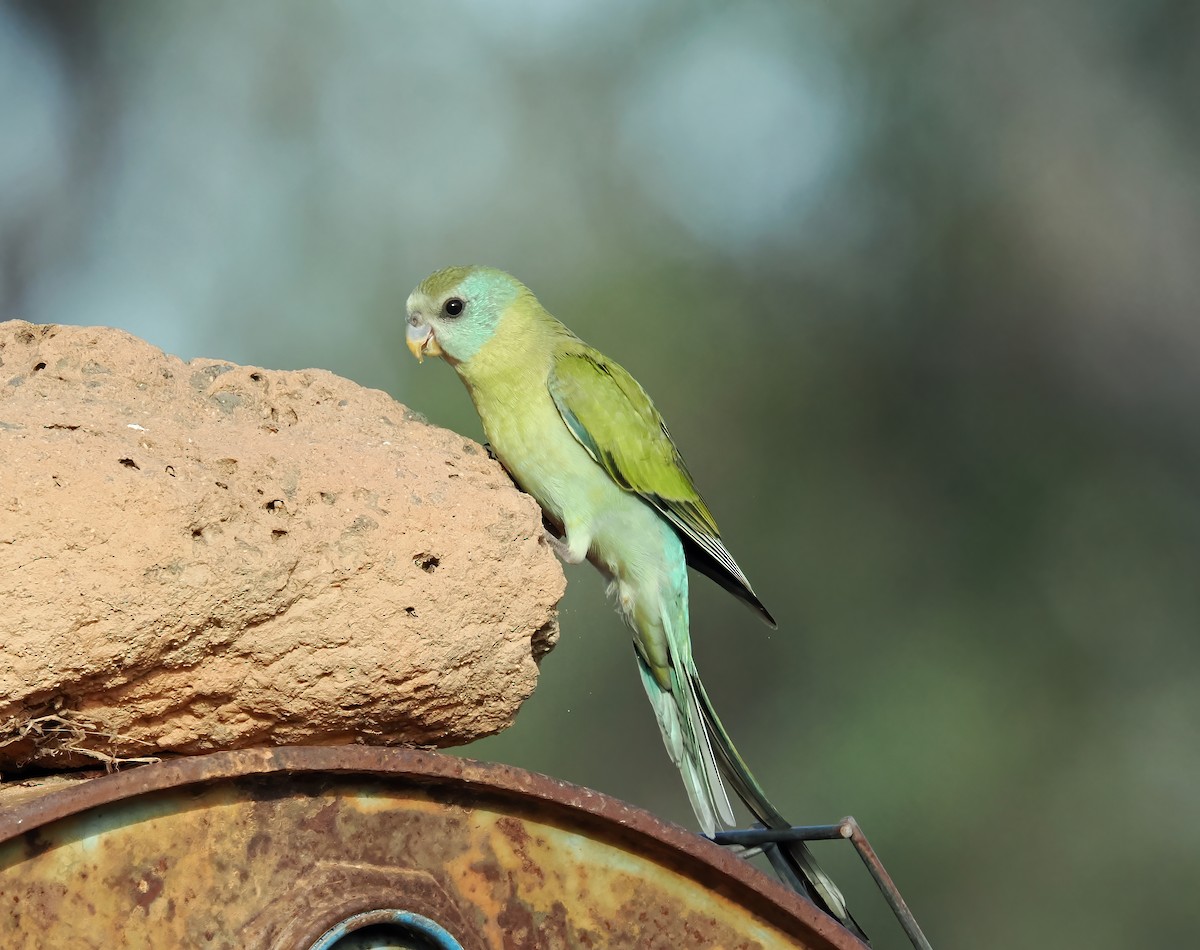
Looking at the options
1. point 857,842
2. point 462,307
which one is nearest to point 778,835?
point 857,842

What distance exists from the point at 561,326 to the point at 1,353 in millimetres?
1803

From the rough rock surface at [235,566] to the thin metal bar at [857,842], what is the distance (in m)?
0.56

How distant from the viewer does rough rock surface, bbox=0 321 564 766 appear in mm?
1962

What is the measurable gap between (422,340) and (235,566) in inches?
69.4

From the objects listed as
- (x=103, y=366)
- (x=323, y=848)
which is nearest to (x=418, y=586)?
(x=323, y=848)

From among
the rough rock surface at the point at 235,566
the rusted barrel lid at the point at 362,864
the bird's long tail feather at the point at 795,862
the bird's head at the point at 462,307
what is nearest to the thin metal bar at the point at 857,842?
the bird's long tail feather at the point at 795,862

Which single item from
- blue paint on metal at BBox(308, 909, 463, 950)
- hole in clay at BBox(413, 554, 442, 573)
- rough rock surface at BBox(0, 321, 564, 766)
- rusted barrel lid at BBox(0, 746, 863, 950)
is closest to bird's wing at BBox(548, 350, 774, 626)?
rough rock surface at BBox(0, 321, 564, 766)

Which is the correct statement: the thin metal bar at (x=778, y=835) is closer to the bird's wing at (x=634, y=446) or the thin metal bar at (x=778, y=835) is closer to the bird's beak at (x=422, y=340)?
the bird's wing at (x=634, y=446)

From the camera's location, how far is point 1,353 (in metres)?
2.36

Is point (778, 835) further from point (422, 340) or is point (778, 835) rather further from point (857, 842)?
point (422, 340)

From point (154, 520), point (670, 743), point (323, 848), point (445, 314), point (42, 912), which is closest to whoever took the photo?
point (42, 912)

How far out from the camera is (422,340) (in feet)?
12.3

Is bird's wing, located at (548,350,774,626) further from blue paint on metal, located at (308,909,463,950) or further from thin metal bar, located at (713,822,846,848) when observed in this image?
blue paint on metal, located at (308,909,463,950)

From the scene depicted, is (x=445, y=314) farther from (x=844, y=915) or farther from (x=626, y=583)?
(x=844, y=915)
